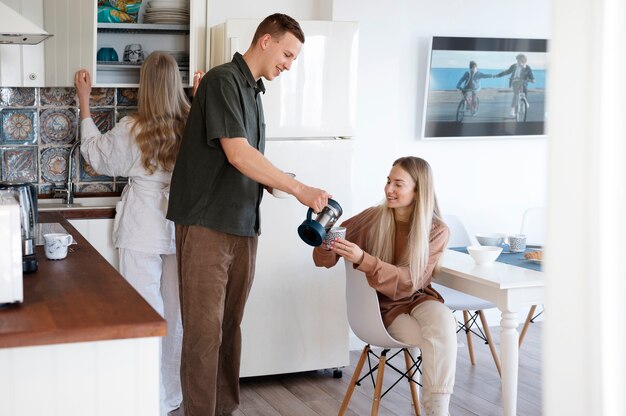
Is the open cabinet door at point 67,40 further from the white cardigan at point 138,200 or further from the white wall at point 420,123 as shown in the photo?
the white wall at point 420,123

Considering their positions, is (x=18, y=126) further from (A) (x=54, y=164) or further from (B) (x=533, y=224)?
(B) (x=533, y=224)

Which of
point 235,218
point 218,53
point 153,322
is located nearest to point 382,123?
point 218,53

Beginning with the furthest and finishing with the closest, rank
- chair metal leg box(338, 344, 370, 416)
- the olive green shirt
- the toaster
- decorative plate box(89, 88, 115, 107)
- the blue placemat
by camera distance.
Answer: decorative plate box(89, 88, 115, 107) → the blue placemat → chair metal leg box(338, 344, 370, 416) → the olive green shirt → the toaster

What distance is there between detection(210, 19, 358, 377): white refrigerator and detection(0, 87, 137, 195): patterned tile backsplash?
65cm

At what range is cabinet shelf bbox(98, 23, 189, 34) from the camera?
13.7ft

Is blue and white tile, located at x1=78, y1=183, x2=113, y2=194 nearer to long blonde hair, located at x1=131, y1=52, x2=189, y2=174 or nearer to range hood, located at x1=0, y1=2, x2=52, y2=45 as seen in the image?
long blonde hair, located at x1=131, y1=52, x2=189, y2=174

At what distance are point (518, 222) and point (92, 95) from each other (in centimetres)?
→ 284

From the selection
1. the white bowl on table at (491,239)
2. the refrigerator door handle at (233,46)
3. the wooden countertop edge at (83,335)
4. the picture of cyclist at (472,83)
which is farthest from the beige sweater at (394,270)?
the picture of cyclist at (472,83)

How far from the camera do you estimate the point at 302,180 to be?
168 inches

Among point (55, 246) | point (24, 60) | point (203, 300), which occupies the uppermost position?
point (24, 60)

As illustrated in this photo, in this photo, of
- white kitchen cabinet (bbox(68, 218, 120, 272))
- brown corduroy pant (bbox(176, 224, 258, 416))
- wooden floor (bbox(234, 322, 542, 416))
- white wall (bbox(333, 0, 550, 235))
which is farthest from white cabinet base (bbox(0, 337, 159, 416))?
white wall (bbox(333, 0, 550, 235))

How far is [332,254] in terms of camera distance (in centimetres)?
356

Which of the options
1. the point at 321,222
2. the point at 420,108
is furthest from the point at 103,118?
the point at 420,108

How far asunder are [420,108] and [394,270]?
2.05 metres
